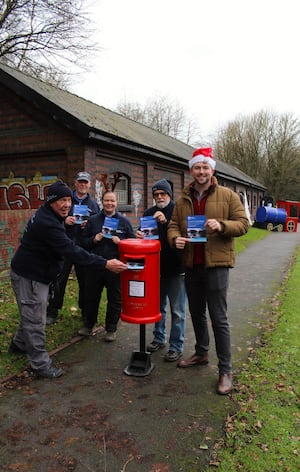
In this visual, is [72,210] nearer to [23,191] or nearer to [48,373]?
[48,373]

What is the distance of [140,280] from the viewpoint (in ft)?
12.4

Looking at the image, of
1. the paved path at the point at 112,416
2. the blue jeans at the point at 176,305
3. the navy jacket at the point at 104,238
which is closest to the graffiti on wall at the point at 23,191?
the navy jacket at the point at 104,238

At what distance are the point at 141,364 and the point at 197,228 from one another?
1.66m

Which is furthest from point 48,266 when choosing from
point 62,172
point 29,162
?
point 29,162

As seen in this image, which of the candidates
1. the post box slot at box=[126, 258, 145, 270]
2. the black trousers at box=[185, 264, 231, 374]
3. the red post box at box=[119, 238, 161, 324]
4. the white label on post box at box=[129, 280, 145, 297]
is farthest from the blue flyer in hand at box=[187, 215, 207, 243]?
the white label on post box at box=[129, 280, 145, 297]

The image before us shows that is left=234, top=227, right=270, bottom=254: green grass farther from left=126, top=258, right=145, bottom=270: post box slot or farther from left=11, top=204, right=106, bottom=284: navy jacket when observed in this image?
left=11, top=204, right=106, bottom=284: navy jacket

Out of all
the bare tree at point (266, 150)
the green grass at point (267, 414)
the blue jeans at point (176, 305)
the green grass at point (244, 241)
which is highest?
the bare tree at point (266, 150)

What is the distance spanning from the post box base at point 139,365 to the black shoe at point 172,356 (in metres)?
0.21

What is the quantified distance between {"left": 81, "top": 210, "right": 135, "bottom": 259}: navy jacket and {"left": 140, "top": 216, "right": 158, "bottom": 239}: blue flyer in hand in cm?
88

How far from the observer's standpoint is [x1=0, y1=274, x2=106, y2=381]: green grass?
415 centimetres

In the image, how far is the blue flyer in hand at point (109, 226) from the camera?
4.42 meters

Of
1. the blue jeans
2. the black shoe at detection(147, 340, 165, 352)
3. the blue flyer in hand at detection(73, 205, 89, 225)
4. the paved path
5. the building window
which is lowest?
the paved path

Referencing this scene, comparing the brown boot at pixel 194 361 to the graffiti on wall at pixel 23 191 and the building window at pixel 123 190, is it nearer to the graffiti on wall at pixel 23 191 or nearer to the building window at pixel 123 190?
the graffiti on wall at pixel 23 191

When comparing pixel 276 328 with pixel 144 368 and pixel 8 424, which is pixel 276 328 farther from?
pixel 8 424
